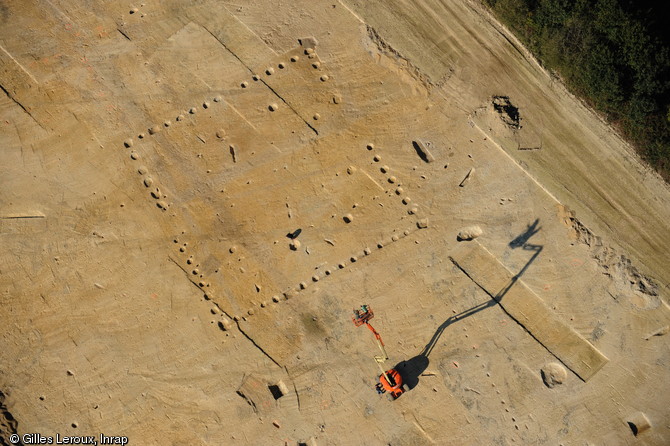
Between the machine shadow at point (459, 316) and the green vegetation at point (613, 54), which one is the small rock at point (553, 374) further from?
the green vegetation at point (613, 54)

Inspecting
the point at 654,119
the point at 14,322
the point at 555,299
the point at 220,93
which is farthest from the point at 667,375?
the point at 14,322

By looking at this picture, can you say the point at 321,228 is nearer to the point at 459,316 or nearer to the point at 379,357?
the point at 379,357

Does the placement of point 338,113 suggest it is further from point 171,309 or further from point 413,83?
point 171,309

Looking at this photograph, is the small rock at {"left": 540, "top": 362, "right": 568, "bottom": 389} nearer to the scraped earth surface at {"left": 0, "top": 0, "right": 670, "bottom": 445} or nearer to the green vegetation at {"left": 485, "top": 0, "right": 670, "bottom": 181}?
the scraped earth surface at {"left": 0, "top": 0, "right": 670, "bottom": 445}

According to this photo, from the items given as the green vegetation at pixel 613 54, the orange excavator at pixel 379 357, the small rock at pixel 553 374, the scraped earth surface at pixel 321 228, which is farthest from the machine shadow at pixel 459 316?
the green vegetation at pixel 613 54

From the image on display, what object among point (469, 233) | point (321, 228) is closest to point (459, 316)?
point (469, 233)
